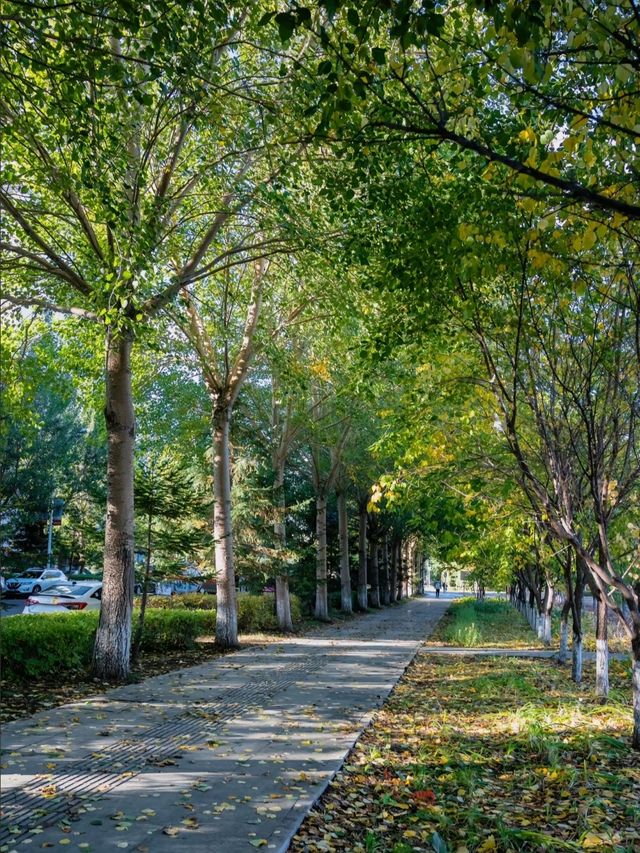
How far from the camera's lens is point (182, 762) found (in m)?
6.37

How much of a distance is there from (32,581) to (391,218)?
36736 mm

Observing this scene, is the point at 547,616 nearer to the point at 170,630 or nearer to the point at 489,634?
the point at 489,634

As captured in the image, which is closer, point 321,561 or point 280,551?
point 280,551

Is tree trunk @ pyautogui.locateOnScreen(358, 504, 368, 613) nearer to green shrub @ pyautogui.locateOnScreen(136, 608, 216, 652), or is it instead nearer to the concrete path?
green shrub @ pyautogui.locateOnScreen(136, 608, 216, 652)

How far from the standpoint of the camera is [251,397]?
24.7 meters

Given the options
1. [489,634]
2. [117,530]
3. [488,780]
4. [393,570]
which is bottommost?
[489,634]

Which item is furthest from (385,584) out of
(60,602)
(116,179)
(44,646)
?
(116,179)

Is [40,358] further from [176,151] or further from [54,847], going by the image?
[54,847]

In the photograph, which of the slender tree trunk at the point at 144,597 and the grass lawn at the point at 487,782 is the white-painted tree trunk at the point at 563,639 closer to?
the grass lawn at the point at 487,782

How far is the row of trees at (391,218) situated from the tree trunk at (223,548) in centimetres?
7

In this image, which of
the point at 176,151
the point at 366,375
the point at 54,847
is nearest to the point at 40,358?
the point at 176,151

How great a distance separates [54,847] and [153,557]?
10.2 meters

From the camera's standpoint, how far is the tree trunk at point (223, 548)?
16.4m

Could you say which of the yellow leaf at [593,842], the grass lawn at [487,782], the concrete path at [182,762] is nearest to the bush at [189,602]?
the concrete path at [182,762]
